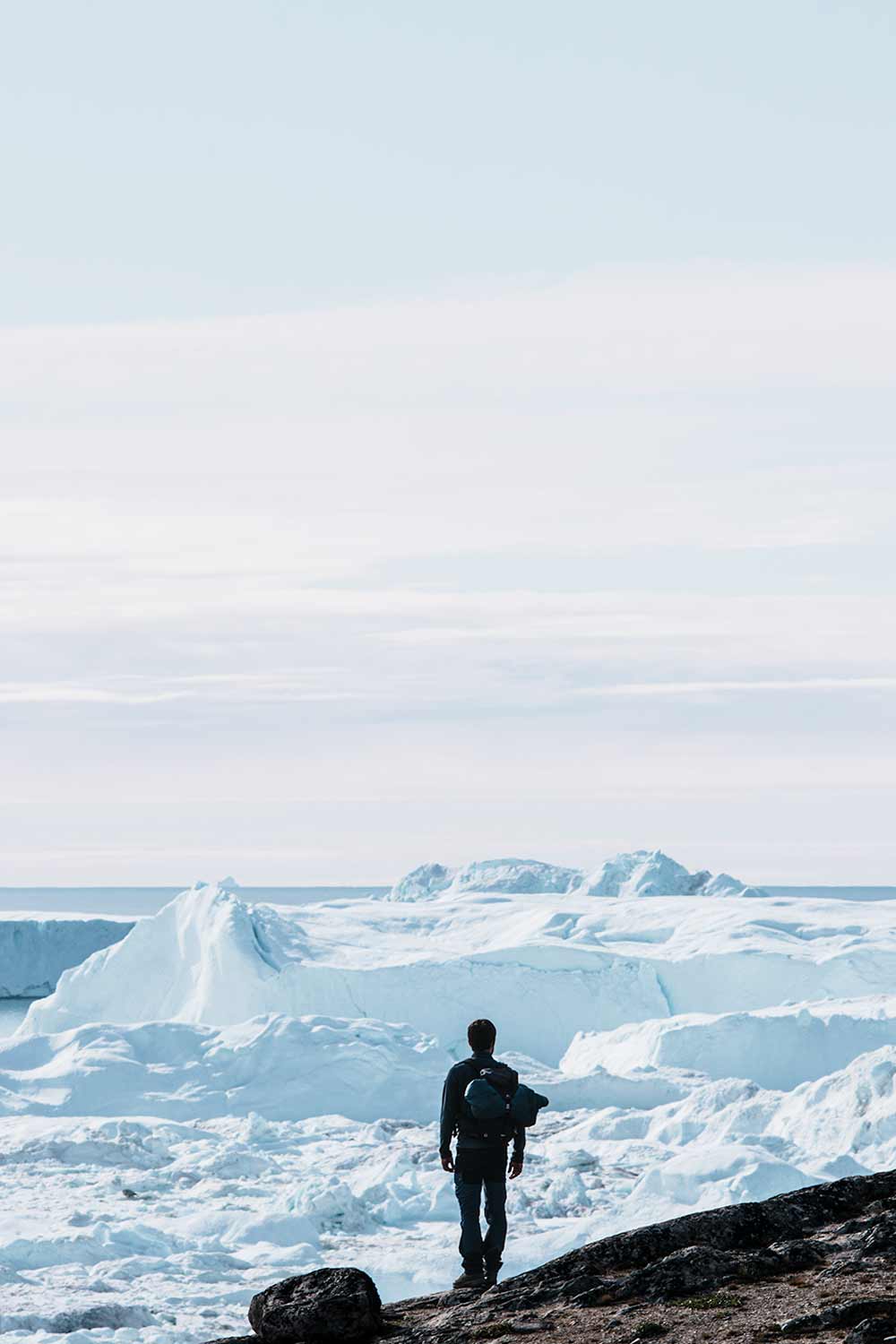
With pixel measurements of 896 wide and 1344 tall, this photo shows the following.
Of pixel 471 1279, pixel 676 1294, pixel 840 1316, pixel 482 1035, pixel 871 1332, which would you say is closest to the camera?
pixel 871 1332

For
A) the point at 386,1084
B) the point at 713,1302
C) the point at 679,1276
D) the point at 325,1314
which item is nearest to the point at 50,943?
the point at 386,1084

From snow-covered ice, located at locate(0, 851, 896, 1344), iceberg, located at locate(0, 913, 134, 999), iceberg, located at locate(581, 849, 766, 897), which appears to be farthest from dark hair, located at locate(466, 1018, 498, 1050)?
iceberg, located at locate(0, 913, 134, 999)

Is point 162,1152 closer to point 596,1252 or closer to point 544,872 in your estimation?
point 596,1252

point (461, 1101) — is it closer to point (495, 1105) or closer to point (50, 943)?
point (495, 1105)

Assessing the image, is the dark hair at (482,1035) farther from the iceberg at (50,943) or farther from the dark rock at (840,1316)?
the iceberg at (50,943)

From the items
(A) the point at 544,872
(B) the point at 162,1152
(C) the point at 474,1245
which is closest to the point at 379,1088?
(B) the point at 162,1152

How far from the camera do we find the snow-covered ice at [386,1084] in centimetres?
1770

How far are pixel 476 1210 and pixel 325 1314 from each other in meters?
1.81

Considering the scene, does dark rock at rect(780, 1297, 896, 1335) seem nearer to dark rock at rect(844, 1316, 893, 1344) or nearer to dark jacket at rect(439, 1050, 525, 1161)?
dark rock at rect(844, 1316, 893, 1344)

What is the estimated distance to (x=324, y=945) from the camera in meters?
38.4

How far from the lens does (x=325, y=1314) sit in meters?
5.34

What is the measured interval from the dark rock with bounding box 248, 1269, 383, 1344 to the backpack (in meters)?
1.50

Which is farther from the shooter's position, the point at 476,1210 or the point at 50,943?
the point at 50,943

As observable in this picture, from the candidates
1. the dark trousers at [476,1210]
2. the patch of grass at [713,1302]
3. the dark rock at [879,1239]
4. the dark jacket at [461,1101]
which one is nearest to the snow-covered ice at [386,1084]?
the dark trousers at [476,1210]
